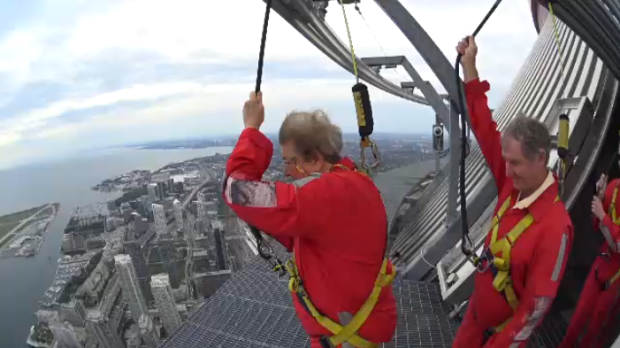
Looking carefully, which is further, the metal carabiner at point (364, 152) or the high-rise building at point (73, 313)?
the high-rise building at point (73, 313)

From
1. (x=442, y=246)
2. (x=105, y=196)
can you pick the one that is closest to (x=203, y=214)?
(x=105, y=196)

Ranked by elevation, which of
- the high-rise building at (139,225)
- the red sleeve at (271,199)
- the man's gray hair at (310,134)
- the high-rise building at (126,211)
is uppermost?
the man's gray hair at (310,134)

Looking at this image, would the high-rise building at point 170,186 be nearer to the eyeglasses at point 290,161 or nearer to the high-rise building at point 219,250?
the high-rise building at point 219,250

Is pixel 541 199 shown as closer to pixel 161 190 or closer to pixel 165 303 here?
pixel 165 303

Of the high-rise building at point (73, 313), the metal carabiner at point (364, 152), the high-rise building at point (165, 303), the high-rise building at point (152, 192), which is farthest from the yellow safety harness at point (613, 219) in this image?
the high-rise building at point (152, 192)

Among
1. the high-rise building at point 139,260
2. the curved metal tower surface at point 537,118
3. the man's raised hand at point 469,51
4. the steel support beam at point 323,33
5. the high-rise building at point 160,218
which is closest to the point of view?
the man's raised hand at point 469,51

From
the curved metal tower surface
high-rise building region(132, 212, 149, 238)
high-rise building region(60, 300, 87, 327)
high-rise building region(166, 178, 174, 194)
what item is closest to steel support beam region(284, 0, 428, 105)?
the curved metal tower surface

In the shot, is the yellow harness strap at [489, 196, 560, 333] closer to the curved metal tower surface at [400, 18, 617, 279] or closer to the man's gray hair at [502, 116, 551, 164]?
the man's gray hair at [502, 116, 551, 164]
